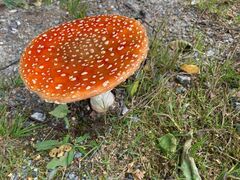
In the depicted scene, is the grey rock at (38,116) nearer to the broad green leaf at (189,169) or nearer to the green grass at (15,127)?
the green grass at (15,127)

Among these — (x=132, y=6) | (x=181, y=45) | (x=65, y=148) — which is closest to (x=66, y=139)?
(x=65, y=148)

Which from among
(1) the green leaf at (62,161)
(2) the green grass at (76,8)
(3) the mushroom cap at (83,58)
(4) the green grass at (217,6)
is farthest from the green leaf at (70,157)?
(4) the green grass at (217,6)

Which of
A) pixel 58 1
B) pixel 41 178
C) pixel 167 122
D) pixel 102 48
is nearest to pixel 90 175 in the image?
pixel 41 178

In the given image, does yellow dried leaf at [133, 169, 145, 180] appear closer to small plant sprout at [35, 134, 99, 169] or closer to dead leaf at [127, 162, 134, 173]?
dead leaf at [127, 162, 134, 173]

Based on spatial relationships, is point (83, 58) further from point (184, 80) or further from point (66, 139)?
point (184, 80)

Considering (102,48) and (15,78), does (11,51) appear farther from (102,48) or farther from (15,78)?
(102,48)

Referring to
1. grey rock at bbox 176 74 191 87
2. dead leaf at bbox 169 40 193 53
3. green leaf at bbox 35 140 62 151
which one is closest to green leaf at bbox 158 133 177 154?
grey rock at bbox 176 74 191 87
